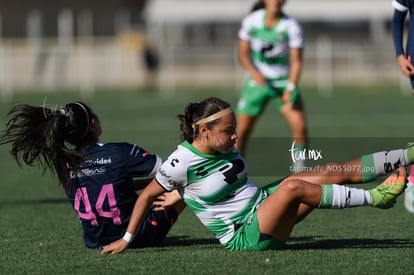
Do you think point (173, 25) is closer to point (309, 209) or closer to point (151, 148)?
point (151, 148)

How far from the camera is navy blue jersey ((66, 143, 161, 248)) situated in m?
6.35

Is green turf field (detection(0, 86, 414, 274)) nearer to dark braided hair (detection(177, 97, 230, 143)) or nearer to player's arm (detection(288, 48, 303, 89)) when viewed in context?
dark braided hair (detection(177, 97, 230, 143))

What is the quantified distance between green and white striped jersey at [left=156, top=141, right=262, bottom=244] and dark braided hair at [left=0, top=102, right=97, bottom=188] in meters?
0.65

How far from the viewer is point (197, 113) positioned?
609 cm

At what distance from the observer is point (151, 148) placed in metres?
14.4

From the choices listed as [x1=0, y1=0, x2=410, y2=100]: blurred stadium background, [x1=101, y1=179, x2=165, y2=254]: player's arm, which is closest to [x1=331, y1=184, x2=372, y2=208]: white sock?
[x1=101, y1=179, x2=165, y2=254]: player's arm

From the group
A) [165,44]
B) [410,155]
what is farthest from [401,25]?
[165,44]

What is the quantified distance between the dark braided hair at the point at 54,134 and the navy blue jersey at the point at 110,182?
0.09 meters

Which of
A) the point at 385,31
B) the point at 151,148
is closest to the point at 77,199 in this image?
the point at 151,148

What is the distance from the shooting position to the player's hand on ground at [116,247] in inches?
243

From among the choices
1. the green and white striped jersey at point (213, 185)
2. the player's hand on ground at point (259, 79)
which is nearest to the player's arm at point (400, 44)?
the green and white striped jersey at point (213, 185)

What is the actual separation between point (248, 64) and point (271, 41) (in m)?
0.37

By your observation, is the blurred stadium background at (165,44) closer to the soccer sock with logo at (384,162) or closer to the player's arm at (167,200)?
the player's arm at (167,200)

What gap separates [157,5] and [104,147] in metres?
36.2
